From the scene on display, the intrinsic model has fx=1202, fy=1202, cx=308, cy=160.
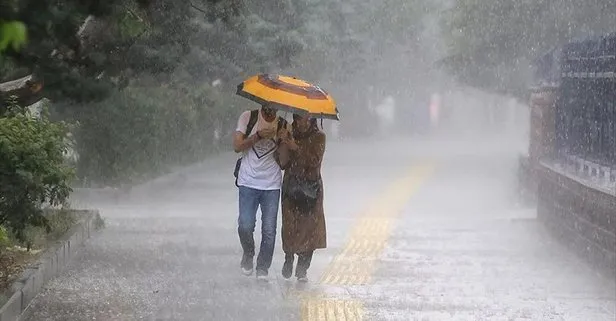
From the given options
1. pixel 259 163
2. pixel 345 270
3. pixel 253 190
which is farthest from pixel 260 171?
pixel 345 270

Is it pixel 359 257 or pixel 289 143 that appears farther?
pixel 359 257

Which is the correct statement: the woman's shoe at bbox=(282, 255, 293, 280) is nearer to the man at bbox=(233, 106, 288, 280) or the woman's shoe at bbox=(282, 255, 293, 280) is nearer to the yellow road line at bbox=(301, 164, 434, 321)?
the man at bbox=(233, 106, 288, 280)

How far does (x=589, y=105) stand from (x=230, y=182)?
39.1 feet

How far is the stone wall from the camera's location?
1170 cm

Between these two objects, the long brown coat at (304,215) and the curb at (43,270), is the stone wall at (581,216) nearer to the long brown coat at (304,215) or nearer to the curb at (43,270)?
the long brown coat at (304,215)

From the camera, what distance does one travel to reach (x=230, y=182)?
82.1 feet

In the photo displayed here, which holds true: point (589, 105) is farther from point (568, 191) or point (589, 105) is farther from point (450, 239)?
point (450, 239)

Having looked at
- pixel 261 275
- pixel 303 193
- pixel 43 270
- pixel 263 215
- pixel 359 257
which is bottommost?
pixel 359 257

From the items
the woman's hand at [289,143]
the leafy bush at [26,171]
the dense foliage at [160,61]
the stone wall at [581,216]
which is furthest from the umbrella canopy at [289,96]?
the stone wall at [581,216]

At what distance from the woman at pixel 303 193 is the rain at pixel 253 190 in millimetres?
19

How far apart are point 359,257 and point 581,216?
258 cm

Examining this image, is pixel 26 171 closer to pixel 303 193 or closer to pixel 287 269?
pixel 303 193

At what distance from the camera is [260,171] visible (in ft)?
32.9

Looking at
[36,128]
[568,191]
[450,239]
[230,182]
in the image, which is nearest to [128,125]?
[230,182]
